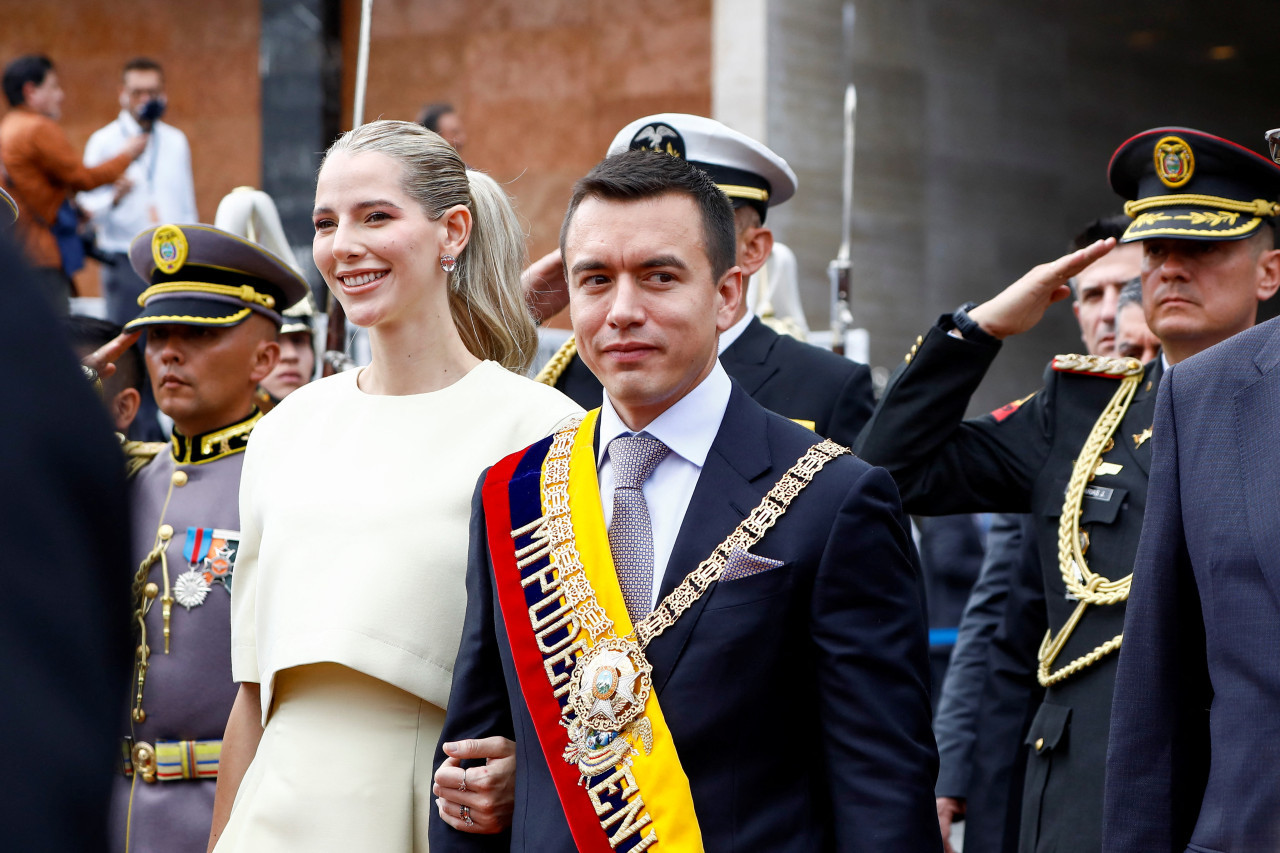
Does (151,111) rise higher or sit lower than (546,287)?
higher

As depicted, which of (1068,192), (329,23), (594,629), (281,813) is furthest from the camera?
(1068,192)

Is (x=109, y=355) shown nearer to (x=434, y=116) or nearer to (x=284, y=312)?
(x=284, y=312)

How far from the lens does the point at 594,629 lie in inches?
87.5

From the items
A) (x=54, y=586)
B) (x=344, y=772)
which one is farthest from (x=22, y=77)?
(x=54, y=586)

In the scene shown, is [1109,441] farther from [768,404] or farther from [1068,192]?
[1068,192]

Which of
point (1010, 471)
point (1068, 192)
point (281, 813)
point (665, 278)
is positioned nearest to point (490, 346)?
point (665, 278)

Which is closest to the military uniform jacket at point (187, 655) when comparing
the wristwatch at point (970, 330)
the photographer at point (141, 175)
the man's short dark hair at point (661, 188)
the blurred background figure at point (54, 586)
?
the man's short dark hair at point (661, 188)

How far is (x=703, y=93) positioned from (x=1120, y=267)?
611cm

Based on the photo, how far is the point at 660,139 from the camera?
388 centimetres

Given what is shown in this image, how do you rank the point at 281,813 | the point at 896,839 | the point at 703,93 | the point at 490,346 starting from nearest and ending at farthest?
the point at 896,839 < the point at 281,813 < the point at 490,346 < the point at 703,93

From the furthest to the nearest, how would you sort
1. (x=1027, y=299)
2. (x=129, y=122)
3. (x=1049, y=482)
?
1. (x=129, y=122)
2. (x=1049, y=482)
3. (x=1027, y=299)

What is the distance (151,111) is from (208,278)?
6.02 metres

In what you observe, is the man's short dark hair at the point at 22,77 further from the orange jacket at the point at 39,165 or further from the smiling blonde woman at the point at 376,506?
the smiling blonde woman at the point at 376,506

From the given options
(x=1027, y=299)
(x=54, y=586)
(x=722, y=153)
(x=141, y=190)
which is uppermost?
(x=141, y=190)
